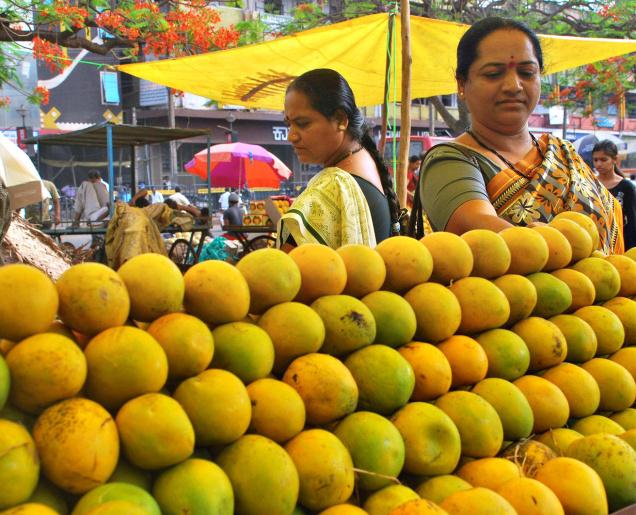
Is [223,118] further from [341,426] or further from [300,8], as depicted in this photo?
[341,426]

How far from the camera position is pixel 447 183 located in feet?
7.47

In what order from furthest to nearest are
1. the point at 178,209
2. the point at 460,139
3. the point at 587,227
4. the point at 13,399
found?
the point at 178,209 < the point at 460,139 < the point at 587,227 < the point at 13,399

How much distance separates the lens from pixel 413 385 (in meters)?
1.34

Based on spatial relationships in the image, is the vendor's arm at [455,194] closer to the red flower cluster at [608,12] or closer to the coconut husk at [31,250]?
the coconut husk at [31,250]

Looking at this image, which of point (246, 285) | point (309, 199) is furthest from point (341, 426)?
point (309, 199)

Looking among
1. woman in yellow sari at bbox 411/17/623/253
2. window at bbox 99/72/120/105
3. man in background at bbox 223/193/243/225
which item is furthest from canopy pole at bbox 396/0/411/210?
window at bbox 99/72/120/105

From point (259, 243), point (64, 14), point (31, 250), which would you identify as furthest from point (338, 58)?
point (259, 243)

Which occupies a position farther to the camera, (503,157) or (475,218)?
(503,157)

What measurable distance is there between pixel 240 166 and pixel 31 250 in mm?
11359

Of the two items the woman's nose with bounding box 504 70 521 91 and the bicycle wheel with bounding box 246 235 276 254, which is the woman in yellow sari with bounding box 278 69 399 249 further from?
the bicycle wheel with bounding box 246 235 276 254

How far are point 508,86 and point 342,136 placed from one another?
721mm

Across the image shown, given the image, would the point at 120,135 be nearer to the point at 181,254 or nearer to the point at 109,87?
the point at 181,254

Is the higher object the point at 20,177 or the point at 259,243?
the point at 20,177

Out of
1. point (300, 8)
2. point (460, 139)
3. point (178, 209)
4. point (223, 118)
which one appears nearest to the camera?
point (460, 139)
